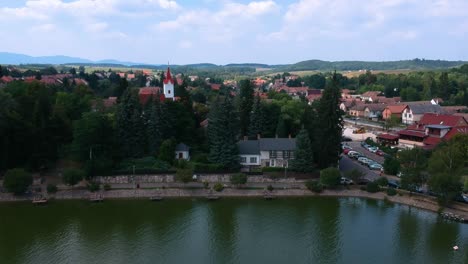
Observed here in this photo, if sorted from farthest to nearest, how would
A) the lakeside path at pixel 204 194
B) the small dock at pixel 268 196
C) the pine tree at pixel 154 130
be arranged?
the pine tree at pixel 154 130 < the small dock at pixel 268 196 < the lakeside path at pixel 204 194

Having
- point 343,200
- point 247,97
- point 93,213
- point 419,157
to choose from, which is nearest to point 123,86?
point 247,97

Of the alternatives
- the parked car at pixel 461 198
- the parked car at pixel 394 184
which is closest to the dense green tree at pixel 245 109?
the parked car at pixel 394 184

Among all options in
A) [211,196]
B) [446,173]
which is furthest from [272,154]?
[446,173]

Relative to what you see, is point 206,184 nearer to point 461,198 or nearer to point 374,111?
point 461,198

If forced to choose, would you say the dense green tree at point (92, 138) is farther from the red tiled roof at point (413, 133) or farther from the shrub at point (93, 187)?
the red tiled roof at point (413, 133)

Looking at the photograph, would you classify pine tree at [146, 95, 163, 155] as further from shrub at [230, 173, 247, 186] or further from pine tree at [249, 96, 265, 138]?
pine tree at [249, 96, 265, 138]

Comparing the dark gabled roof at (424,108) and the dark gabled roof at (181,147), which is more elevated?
the dark gabled roof at (424,108)
